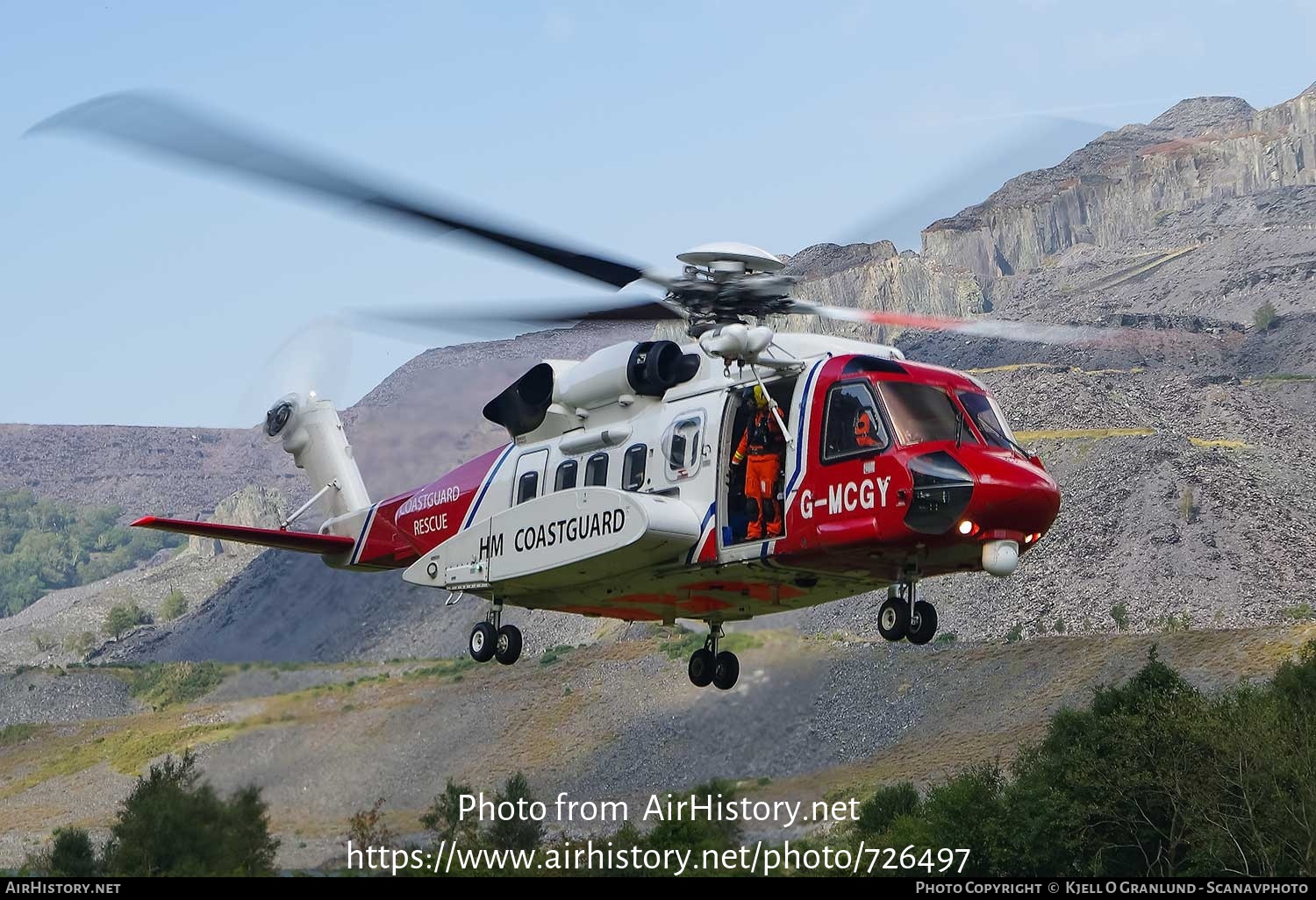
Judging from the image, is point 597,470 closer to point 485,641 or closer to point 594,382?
point 594,382

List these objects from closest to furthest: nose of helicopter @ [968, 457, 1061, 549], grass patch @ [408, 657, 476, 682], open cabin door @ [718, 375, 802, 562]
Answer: nose of helicopter @ [968, 457, 1061, 549]
open cabin door @ [718, 375, 802, 562]
grass patch @ [408, 657, 476, 682]

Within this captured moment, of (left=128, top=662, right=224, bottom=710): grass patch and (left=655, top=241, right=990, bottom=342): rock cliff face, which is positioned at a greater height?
(left=655, top=241, right=990, bottom=342): rock cliff face

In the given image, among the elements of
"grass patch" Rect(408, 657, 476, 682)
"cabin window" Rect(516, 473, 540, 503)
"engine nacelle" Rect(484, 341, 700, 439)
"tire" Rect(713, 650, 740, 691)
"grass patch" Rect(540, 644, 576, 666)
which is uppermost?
"engine nacelle" Rect(484, 341, 700, 439)

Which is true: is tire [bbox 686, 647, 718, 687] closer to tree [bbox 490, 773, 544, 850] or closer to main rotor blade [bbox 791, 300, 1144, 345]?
main rotor blade [bbox 791, 300, 1144, 345]

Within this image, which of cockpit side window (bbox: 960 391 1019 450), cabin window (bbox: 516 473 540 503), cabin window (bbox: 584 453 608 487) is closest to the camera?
cockpit side window (bbox: 960 391 1019 450)

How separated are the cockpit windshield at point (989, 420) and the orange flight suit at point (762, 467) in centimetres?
228

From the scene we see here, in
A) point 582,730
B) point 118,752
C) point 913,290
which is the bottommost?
point 582,730

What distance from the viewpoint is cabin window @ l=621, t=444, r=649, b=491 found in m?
20.4

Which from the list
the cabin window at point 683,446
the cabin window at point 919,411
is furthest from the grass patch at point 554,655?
the cabin window at point 919,411

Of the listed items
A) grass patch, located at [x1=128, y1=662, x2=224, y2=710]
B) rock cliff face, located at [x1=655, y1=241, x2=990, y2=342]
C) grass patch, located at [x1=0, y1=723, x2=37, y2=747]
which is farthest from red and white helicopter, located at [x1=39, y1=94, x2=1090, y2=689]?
rock cliff face, located at [x1=655, y1=241, x2=990, y2=342]

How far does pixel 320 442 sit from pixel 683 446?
9084 millimetres

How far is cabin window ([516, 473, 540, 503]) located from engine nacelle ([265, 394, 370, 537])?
493 cm

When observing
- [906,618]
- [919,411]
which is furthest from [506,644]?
[919,411]

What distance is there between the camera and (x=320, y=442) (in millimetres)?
26656
